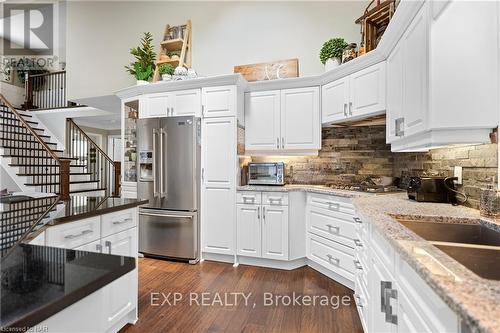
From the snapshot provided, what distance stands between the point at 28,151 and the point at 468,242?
26.3ft

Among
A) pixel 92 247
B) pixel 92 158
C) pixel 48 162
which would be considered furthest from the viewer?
pixel 92 158

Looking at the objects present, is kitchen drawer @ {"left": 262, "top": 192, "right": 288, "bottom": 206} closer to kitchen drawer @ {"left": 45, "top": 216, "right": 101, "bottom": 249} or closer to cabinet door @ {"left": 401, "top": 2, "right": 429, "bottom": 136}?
cabinet door @ {"left": 401, "top": 2, "right": 429, "bottom": 136}

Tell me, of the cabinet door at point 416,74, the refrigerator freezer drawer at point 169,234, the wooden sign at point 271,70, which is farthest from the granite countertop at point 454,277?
the wooden sign at point 271,70

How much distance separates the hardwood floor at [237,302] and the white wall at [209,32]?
270 cm

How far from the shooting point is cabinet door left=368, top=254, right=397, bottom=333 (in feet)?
3.91

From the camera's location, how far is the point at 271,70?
3.58 metres

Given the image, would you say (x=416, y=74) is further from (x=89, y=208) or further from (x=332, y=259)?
(x=89, y=208)

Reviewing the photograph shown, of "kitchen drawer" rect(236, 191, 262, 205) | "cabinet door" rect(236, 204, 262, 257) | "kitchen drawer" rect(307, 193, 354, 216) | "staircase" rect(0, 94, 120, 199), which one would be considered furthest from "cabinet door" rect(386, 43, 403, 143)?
"staircase" rect(0, 94, 120, 199)

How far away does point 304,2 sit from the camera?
11.8ft

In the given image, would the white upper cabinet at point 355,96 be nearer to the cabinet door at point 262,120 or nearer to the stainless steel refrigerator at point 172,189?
the cabinet door at point 262,120

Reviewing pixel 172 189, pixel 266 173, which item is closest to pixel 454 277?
pixel 266 173

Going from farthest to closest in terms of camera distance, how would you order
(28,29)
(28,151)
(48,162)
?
(28,29) → (48,162) → (28,151)

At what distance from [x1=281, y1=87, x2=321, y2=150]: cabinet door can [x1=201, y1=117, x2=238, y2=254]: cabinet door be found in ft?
2.25

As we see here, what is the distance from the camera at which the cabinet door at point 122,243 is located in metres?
1.77
